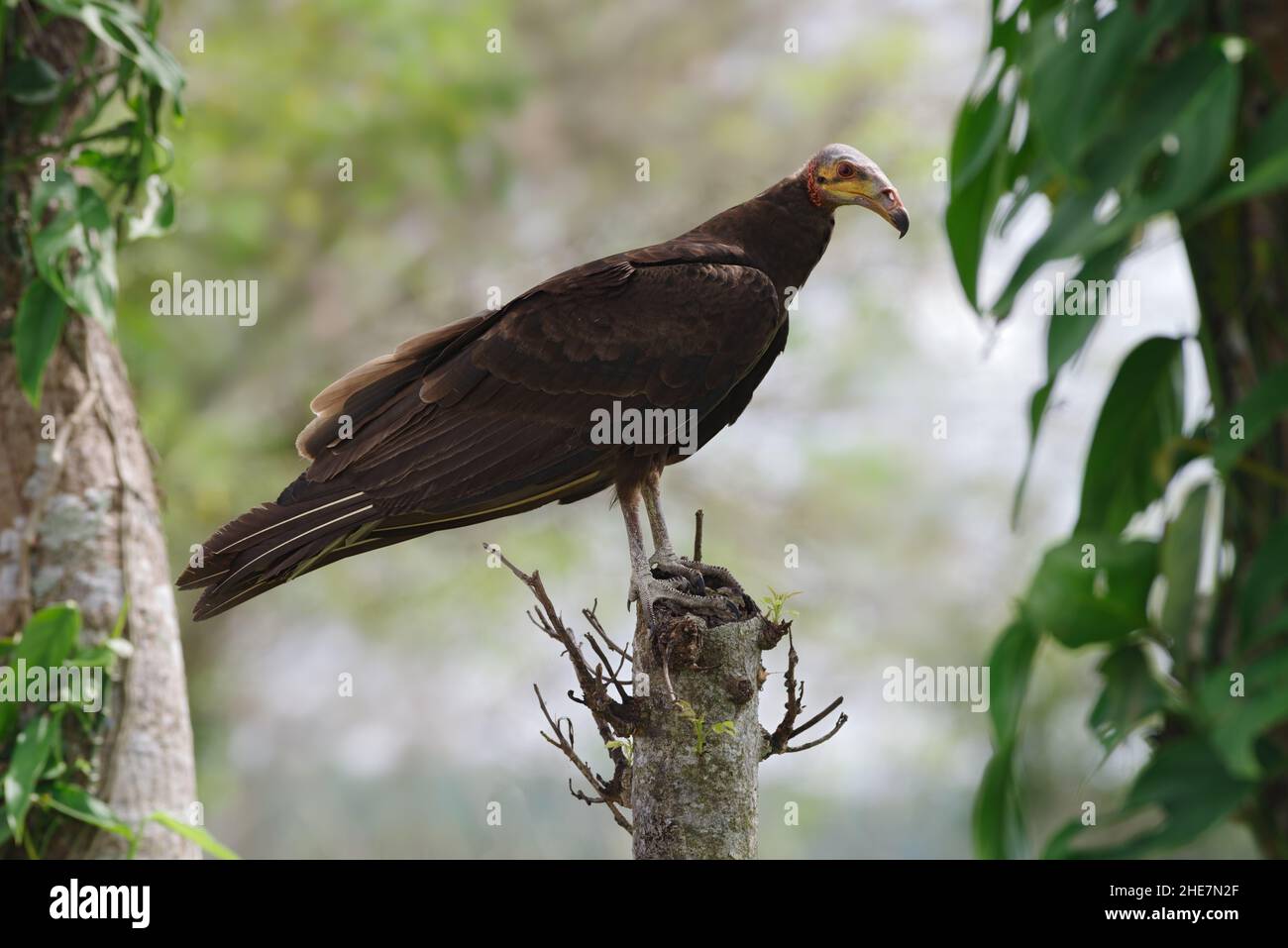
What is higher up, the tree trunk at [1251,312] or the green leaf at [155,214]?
the green leaf at [155,214]

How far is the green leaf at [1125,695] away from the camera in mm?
1123

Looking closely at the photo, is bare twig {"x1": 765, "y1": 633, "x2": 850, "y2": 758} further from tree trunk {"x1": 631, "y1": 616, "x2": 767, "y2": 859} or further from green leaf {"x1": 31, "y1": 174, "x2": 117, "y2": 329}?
green leaf {"x1": 31, "y1": 174, "x2": 117, "y2": 329}

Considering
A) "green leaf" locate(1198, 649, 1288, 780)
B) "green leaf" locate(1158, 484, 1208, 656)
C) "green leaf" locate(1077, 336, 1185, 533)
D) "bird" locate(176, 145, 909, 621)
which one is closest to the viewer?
"green leaf" locate(1198, 649, 1288, 780)

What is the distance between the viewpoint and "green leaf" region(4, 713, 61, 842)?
2.71 metres

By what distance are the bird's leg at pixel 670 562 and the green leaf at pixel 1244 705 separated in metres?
1.50

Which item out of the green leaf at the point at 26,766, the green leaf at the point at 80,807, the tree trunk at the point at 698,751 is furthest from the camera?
the green leaf at the point at 80,807

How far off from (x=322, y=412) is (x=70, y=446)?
81 cm

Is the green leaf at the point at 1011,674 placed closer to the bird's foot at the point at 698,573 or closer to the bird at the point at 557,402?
the bird at the point at 557,402

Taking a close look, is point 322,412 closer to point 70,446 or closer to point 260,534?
point 260,534

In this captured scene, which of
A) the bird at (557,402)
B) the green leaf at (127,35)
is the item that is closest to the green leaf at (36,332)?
the green leaf at (127,35)

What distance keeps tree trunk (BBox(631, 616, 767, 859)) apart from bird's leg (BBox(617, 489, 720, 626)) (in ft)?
0.39

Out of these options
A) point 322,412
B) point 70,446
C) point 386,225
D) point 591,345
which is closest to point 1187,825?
point 591,345

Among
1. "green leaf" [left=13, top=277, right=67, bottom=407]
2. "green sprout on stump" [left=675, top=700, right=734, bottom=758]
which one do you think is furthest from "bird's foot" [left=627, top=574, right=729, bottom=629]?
"green leaf" [left=13, top=277, right=67, bottom=407]

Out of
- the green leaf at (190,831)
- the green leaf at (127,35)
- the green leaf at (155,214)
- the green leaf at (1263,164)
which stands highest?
the green leaf at (127,35)
